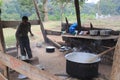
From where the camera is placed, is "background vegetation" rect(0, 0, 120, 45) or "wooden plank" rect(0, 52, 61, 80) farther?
"background vegetation" rect(0, 0, 120, 45)

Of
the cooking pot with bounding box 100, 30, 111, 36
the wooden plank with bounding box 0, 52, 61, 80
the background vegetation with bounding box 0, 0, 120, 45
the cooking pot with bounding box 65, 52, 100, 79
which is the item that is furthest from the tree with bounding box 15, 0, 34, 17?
the wooden plank with bounding box 0, 52, 61, 80

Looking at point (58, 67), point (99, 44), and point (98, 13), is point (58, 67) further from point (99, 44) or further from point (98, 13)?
point (98, 13)

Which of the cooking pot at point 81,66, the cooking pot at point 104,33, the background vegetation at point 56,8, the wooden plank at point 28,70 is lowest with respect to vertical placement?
the cooking pot at point 81,66

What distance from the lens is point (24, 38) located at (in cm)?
681

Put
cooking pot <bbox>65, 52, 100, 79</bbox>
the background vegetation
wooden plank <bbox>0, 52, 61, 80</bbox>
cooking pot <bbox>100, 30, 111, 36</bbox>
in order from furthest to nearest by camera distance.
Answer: the background vegetation, cooking pot <bbox>100, 30, 111, 36</bbox>, cooking pot <bbox>65, 52, 100, 79</bbox>, wooden plank <bbox>0, 52, 61, 80</bbox>

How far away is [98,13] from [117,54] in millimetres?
13963

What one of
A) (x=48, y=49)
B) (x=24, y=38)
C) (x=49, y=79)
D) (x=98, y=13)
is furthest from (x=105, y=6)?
(x=49, y=79)

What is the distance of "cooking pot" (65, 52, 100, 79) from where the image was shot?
4.38 metres

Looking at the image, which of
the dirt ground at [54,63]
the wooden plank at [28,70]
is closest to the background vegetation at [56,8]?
the dirt ground at [54,63]

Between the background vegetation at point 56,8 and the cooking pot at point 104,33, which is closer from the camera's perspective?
the cooking pot at point 104,33

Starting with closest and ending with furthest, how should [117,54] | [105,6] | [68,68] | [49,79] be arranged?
[117,54]
[49,79]
[68,68]
[105,6]

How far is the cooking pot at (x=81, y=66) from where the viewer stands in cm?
438

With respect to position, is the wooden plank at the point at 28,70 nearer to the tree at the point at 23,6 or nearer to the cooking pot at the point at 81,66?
the cooking pot at the point at 81,66

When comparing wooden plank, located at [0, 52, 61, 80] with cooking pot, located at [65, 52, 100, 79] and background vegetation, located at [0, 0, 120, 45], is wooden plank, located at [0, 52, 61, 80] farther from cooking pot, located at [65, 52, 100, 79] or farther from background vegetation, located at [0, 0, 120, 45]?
background vegetation, located at [0, 0, 120, 45]
